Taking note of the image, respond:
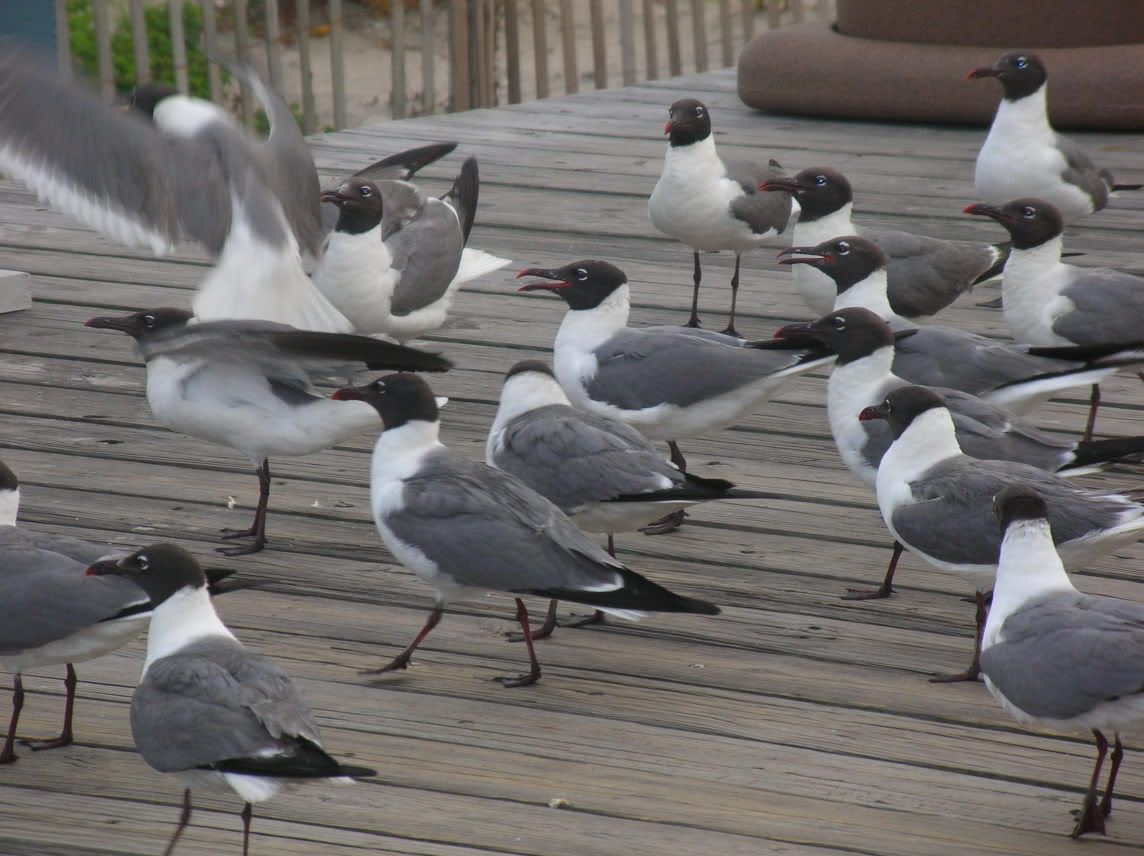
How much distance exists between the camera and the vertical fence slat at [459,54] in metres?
8.21

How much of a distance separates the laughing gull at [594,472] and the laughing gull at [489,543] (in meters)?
0.14

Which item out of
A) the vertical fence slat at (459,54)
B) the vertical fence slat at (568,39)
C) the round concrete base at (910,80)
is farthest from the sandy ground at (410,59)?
the round concrete base at (910,80)

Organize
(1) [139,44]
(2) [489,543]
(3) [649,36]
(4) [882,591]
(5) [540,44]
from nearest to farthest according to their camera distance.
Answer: (2) [489,543], (4) [882,591], (1) [139,44], (5) [540,44], (3) [649,36]

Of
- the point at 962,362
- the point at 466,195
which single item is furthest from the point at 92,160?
the point at 962,362

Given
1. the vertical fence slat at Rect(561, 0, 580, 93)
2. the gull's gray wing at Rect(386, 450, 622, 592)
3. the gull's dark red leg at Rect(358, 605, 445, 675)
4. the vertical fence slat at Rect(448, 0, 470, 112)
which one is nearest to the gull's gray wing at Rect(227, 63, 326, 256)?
the gull's gray wing at Rect(386, 450, 622, 592)

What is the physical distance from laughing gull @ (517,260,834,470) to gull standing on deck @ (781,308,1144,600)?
0.07 metres

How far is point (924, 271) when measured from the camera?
5043 millimetres

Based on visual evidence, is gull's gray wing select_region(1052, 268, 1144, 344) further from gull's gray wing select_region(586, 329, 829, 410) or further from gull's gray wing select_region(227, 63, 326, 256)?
gull's gray wing select_region(227, 63, 326, 256)

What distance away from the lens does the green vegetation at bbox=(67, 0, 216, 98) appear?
1056 cm

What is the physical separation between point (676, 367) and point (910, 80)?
3.92m

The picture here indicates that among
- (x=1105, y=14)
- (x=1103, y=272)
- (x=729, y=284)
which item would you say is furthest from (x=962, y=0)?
(x=1103, y=272)

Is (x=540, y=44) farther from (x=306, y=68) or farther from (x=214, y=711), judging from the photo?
(x=214, y=711)

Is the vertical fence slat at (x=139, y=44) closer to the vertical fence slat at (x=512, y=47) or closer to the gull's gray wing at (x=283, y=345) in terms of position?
the vertical fence slat at (x=512, y=47)

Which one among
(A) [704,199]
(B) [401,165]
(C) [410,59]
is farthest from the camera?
(C) [410,59]
